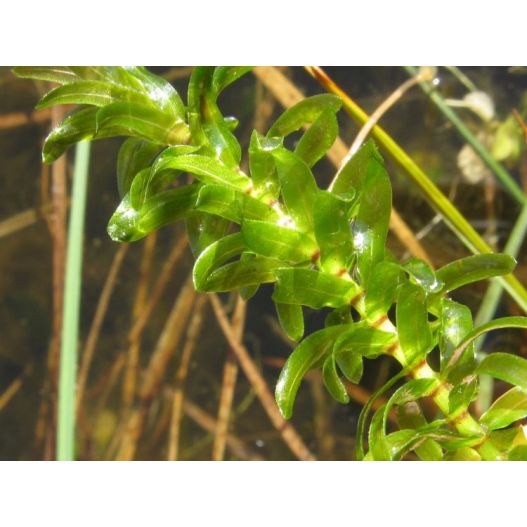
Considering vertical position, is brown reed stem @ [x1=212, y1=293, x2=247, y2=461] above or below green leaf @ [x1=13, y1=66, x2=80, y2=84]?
below

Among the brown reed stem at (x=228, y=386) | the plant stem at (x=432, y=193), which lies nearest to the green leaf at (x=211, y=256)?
the plant stem at (x=432, y=193)

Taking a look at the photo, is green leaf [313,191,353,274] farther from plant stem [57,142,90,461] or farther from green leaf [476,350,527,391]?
plant stem [57,142,90,461]

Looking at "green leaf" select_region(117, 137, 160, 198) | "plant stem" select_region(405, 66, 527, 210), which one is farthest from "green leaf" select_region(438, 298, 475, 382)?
"plant stem" select_region(405, 66, 527, 210)

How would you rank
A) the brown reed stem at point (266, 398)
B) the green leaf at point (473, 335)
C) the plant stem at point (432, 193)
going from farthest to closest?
the brown reed stem at point (266, 398)
the plant stem at point (432, 193)
the green leaf at point (473, 335)

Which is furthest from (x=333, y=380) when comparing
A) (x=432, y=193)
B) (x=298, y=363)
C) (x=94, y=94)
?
(x=432, y=193)

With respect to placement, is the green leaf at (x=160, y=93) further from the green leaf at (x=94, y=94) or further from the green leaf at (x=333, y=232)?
the green leaf at (x=333, y=232)

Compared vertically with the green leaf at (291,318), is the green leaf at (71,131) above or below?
above

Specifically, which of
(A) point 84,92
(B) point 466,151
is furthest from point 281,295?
(B) point 466,151
